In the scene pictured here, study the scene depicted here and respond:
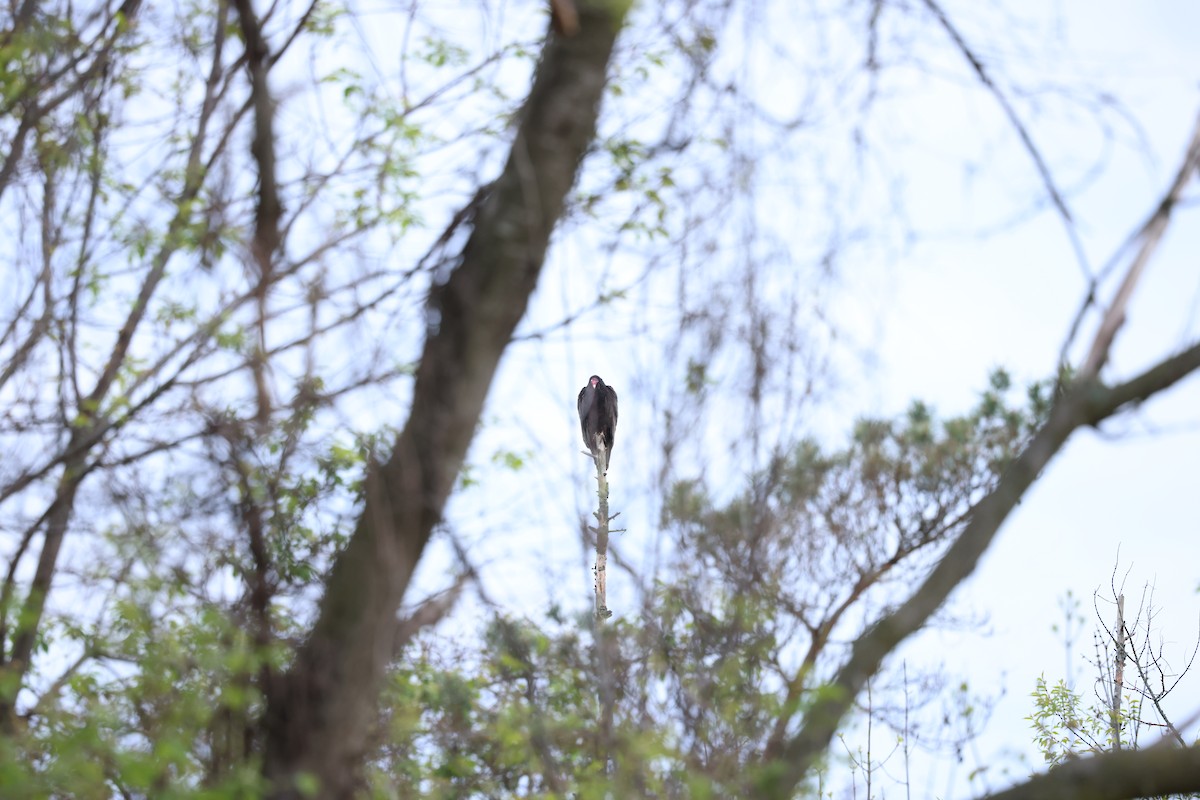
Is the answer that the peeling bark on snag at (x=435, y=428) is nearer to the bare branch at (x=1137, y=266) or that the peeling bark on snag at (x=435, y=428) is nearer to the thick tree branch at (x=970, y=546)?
the thick tree branch at (x=970, y=546)

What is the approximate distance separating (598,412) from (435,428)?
7087mm

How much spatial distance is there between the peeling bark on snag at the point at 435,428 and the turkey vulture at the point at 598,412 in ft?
21.4

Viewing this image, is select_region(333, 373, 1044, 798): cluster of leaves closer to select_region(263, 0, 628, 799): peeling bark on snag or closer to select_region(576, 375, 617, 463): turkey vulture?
select_region(263, 0, 628, 799): peeling bark on snag

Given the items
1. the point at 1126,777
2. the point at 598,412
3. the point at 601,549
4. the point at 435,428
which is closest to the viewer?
the point at 1126,777

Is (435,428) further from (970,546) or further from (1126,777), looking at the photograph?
(1126,777)

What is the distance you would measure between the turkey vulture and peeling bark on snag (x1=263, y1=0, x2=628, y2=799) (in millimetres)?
6526

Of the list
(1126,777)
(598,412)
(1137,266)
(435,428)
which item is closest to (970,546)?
(1126,777)

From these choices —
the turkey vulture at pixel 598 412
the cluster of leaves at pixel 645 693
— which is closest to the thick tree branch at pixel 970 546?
the cluster of leaves at pixel 645 693

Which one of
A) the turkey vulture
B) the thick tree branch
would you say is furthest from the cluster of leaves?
the turkey vulture

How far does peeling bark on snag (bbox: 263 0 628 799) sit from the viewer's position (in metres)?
2.41

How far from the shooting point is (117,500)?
3.80 m

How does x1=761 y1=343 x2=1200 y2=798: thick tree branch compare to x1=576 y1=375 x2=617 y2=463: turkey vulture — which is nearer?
x1=761 y1=343 x2=1200 y2=798: thick tree branch

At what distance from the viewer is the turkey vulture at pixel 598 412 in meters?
9.39

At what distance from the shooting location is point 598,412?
9.59 meters
